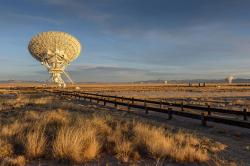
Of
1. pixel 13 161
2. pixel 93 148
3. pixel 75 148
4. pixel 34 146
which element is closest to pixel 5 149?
pixel 34 146

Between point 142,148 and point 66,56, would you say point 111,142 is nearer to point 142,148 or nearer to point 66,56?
point 142,148

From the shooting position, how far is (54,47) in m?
94.7

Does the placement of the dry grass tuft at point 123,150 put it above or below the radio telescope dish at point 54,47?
below

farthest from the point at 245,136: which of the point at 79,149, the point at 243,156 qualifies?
the point at 79,149

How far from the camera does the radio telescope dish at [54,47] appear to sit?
302 feet

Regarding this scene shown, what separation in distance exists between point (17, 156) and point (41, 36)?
86452mm

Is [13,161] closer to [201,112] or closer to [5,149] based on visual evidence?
[5,149]

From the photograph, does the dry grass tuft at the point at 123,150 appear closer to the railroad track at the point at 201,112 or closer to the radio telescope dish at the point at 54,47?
the railroad track at the point at 201,112

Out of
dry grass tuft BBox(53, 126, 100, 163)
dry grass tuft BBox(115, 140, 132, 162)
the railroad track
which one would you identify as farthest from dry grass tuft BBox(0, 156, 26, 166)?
the railroad track

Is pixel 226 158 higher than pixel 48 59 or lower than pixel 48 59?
lower

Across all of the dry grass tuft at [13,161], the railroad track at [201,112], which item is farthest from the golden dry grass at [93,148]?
the railroad track at [201,112]

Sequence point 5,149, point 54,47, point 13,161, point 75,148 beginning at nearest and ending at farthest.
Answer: point 13,161 < point 75,148 < point 5,149 < point 54,47

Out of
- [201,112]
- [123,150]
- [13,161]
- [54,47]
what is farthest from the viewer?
[54,47]

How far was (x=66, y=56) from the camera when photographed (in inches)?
3915
